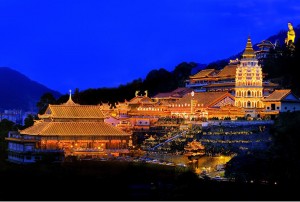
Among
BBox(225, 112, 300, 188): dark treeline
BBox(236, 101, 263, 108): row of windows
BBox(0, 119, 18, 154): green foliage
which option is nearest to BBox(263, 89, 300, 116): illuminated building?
BBox(236, 101, 263, 108): row of windows

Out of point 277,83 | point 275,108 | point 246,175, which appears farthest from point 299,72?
point 246,175

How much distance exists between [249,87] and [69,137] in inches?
999

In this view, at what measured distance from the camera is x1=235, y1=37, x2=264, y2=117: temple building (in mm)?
73062

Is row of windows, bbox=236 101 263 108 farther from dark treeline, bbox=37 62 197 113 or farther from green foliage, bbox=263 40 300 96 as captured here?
dark treeline, bbox=37 62 197 113

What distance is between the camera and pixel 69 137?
2331 inches

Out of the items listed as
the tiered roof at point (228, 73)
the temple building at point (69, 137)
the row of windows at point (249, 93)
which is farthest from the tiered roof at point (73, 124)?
the tiered roof at point (228, 73)

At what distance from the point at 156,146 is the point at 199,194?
69.8ft

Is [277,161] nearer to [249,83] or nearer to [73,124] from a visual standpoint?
[73,124]

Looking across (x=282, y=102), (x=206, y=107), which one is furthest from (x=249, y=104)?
(x=282, y=102)

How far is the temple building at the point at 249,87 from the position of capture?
73.1 m

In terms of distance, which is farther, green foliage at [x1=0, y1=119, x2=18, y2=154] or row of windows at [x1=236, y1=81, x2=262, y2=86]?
row of windows at [x1=236, y1=81, x2=262, y2=86]

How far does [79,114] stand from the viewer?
2446 inches

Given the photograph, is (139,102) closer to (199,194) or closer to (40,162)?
(40,162)

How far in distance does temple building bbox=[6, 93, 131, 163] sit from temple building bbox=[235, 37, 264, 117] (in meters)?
18.2
